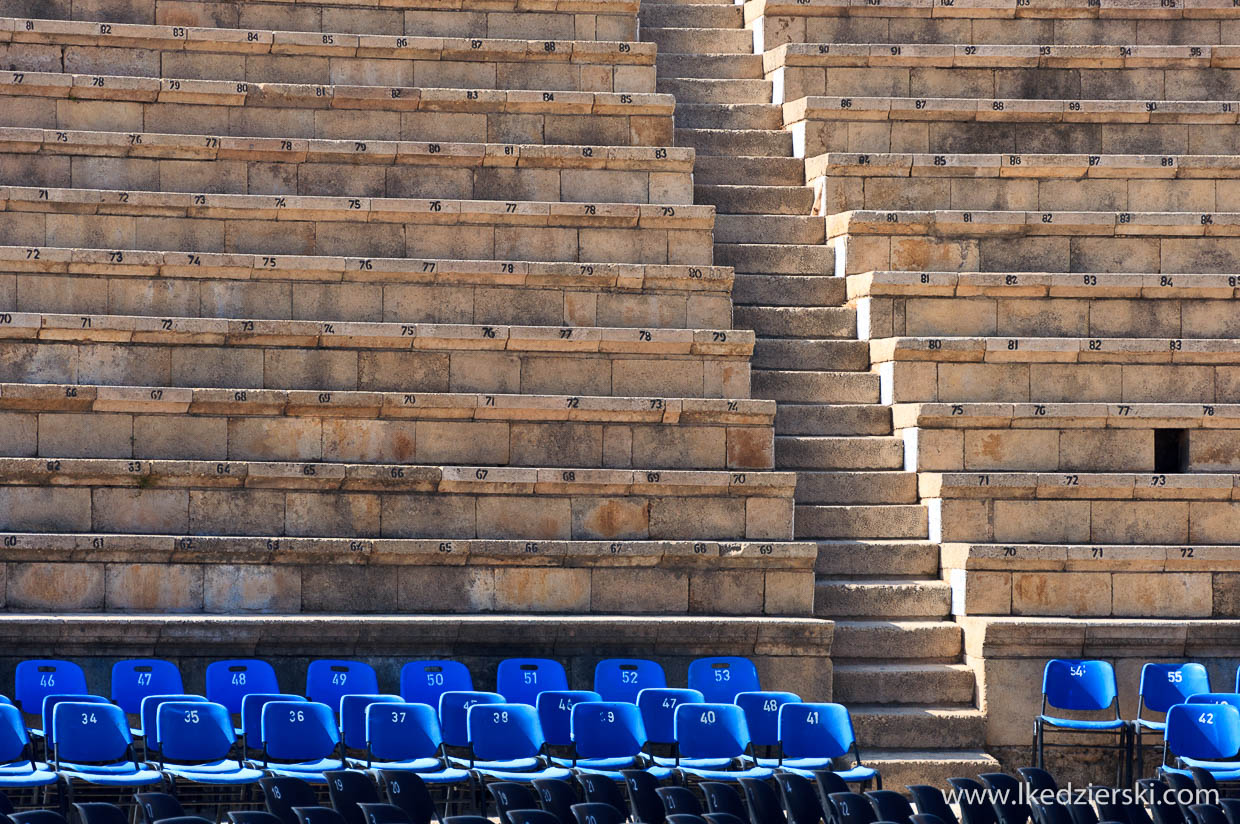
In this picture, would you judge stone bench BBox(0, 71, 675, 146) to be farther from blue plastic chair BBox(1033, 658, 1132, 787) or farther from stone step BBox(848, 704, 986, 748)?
blue plastic chair BBox(1033, 658, 1132, 787)

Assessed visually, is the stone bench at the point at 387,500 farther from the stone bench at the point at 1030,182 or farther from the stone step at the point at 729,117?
the stone step at the point at 729,117

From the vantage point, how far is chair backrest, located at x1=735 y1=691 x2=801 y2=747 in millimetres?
10430

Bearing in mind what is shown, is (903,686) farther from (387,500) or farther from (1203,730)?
(387,500)

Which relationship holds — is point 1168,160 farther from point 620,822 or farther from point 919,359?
point 620,822

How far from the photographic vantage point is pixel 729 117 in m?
16.2

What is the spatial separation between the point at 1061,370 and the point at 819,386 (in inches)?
80.4

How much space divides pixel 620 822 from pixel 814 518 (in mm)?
5689

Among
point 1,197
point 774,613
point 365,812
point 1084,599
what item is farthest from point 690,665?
point 1,197

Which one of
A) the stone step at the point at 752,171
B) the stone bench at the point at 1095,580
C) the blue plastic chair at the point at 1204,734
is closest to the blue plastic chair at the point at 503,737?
the stone bench at the point at 1095,580

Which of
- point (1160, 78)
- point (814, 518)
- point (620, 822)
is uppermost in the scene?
point (1160, 78)

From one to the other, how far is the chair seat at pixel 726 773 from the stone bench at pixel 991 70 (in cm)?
806

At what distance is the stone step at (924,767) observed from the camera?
446 inches

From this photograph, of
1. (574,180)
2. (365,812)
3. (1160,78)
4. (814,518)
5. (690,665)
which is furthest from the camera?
(1160,78)

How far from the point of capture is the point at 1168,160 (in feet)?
48.8
